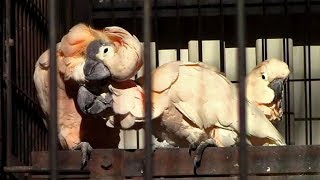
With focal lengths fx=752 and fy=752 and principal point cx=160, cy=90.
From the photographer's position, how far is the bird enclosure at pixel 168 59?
160 cm

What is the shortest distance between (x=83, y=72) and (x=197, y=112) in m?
0.28

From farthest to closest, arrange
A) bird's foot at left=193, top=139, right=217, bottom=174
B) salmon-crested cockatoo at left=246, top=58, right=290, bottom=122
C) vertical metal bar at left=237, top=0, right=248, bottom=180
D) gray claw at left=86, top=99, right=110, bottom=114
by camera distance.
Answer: salmon-crested cockatoo at left=246, top=58, right=290, bottom=122, gray claw at left=86, top=99, right=110, bottom=114, bird's foot at left=193, top=139, right=217, bottom=174, vertical metal bar at left=237, top=0, right=248, bottom=180

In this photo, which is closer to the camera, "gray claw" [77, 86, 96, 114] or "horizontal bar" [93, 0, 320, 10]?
"gray claw" [77, 86, 96, 114]

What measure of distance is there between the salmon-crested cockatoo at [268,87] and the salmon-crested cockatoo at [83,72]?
376 millimetres

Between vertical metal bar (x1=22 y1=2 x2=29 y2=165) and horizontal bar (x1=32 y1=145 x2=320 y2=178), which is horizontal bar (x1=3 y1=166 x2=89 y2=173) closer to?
horizontal bar (x1=32 y1=145 x2=320 y2=178)

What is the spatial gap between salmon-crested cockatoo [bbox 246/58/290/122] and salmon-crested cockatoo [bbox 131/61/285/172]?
0.51 feet

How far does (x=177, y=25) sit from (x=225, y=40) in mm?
196

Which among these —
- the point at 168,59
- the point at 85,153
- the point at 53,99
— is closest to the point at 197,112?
the point at 85,153

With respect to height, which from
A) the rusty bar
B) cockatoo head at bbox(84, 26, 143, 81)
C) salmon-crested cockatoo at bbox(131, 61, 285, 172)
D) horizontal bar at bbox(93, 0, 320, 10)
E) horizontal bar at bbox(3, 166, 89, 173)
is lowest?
horizontal bar at bbox(3, 166, 89, 173)

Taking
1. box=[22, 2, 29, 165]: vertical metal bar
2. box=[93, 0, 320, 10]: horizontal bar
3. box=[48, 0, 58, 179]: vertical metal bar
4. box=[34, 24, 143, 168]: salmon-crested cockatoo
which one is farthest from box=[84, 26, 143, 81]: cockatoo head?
box=[93, 0, 320, 10]: horizontal bar

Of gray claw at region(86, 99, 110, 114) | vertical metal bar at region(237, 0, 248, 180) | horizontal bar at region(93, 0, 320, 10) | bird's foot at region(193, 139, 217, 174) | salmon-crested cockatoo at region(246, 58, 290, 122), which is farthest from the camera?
horizontal bar at region(93, 0, 320, 10)

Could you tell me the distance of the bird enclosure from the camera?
160cm

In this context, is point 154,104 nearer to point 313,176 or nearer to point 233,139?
point 233,139

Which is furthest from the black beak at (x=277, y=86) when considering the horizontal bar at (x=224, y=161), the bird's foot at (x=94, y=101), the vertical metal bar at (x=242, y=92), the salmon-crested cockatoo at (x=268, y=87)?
the vertical metal bar at (x=242, y=92)
